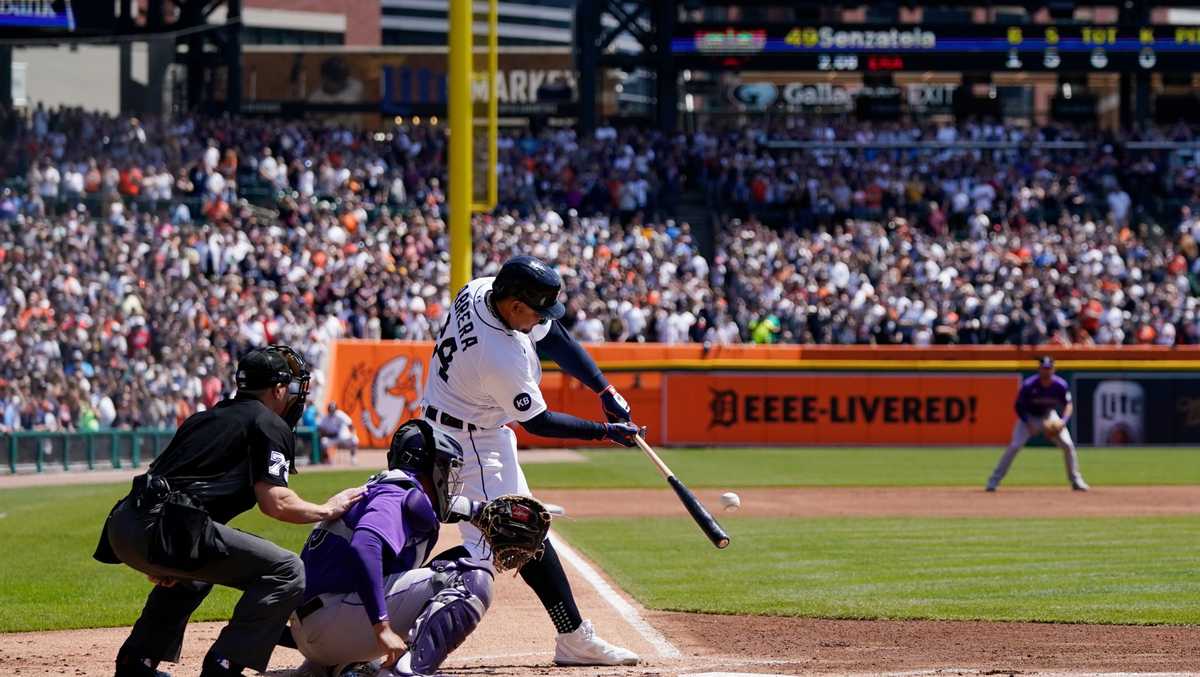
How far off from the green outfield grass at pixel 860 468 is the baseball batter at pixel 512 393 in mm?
14231

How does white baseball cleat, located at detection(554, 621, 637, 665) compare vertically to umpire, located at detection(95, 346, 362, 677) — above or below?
below

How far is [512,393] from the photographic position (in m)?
7.93

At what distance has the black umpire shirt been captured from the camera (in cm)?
688

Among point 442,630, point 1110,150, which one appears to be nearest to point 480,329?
point 442,630

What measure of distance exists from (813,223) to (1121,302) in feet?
22.3

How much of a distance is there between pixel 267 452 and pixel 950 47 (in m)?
35.1

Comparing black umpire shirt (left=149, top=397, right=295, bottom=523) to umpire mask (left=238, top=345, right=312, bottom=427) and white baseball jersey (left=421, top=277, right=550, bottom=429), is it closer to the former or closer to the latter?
umpire mask (left=238, top=345, right=312, bottom=427)

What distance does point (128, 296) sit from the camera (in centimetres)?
2938

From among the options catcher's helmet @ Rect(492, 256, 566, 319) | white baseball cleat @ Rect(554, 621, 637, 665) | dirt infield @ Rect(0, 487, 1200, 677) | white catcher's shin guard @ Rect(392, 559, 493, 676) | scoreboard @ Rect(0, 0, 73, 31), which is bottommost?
dirt infield @ Rect(0, 487, 1200, 677)

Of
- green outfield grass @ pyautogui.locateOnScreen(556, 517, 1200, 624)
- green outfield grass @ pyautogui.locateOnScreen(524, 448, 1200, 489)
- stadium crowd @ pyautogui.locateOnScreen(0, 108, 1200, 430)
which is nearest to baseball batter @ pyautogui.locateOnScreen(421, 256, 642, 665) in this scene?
green outfield grass @ pyautogui.locateOnScreen(556, 517, 1200, 624)

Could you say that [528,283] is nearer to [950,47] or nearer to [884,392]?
[884,392]

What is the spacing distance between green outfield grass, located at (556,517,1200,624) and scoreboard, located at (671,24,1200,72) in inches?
923

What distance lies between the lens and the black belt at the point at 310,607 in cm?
706

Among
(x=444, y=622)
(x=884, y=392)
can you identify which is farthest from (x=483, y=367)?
(x=884, y=392)
